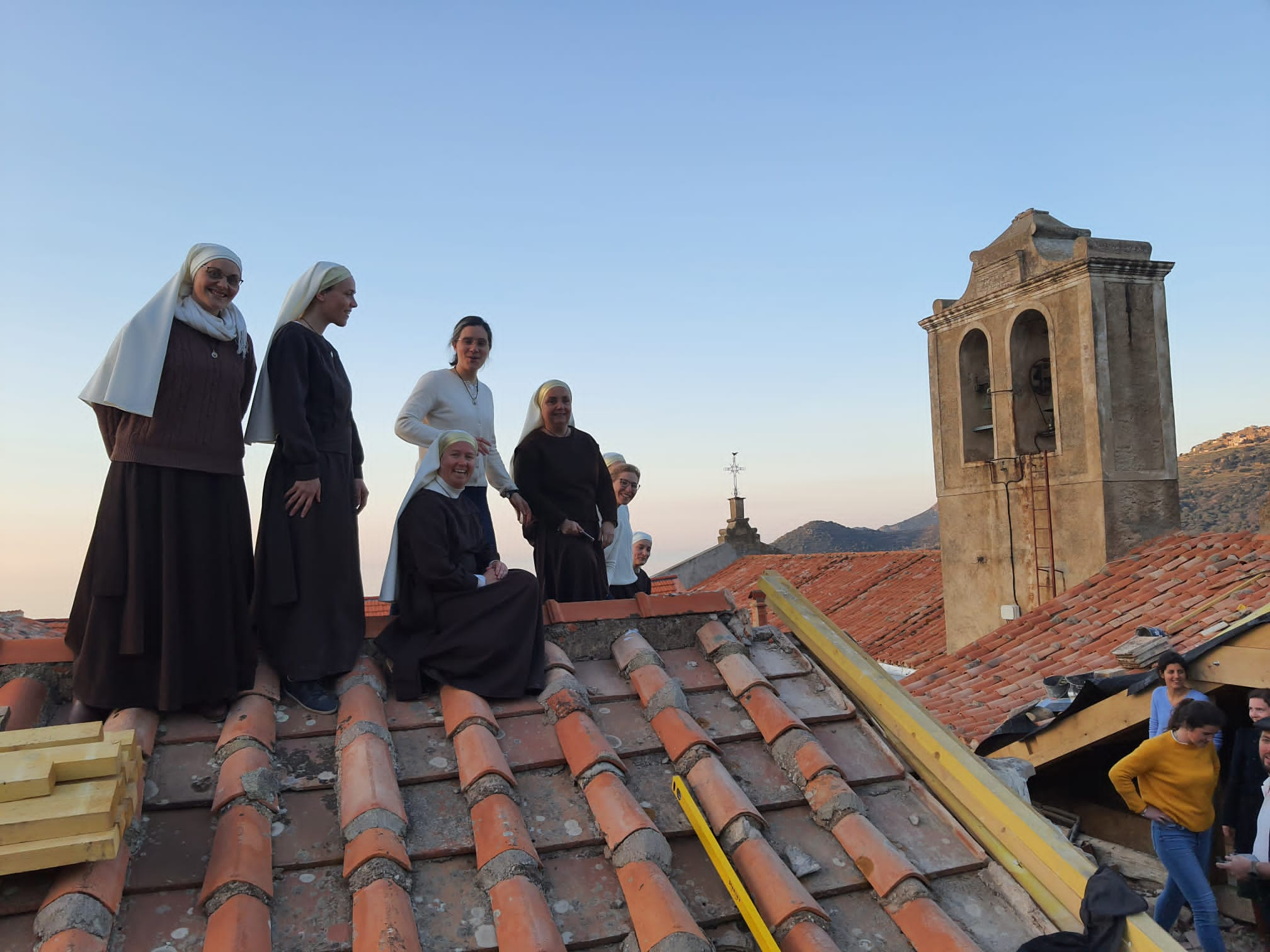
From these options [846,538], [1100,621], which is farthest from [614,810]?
[846,538]

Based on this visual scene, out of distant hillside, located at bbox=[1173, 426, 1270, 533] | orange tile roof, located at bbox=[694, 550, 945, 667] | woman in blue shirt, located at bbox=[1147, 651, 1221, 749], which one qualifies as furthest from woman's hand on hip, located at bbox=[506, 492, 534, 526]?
distant hillside, located at bbox=[1173, 426, 1270, 533]

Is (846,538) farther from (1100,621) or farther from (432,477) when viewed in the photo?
(432,477)

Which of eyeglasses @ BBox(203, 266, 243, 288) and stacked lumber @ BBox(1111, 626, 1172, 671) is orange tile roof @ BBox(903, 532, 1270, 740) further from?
eyeglasses @ BBox(203, 266, 243, 288)

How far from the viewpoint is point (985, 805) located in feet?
9.47

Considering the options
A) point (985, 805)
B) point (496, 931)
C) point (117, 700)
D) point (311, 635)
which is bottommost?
point (496, 931)

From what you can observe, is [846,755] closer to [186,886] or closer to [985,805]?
[985,805]

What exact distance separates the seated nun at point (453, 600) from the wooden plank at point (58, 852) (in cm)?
119

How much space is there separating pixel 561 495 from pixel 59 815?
3347 millimetres

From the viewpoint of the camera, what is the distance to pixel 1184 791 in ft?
16.6

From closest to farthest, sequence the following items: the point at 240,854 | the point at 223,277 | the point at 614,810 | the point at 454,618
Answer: the point at 240,854, the point at 614,810, the point at 223,277, the point at 454,618

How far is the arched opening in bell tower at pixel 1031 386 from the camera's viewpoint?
1391cm

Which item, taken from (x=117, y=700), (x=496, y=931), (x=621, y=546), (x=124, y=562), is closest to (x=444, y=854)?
(x=496, y=931)

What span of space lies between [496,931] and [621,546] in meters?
4.37

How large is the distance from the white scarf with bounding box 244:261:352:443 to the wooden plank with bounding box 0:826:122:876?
5.61 ft
